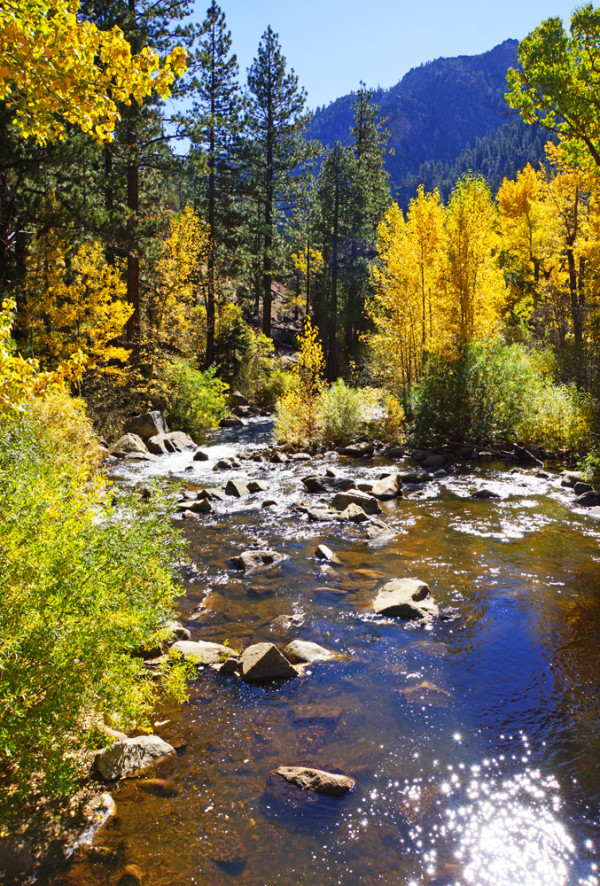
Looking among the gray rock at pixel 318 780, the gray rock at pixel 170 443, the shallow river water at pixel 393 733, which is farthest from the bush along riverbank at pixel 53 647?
the gray rock at pixel 170 443

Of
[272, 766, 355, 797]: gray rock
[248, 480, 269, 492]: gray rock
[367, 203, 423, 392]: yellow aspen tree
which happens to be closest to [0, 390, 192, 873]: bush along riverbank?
[272, 766, 355, 797]: gray rock

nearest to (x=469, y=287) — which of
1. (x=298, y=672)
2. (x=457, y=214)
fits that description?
(x=457, y=214)

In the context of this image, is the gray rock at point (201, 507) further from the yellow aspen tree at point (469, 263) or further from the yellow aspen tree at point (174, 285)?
the yellow aspen tree at point (174, 285)

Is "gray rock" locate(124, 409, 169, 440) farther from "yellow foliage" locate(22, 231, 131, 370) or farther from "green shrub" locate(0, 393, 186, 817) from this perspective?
"green shrub" locate(0, 393, 186, 817)

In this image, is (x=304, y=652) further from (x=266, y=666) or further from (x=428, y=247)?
(x=428, y=247)

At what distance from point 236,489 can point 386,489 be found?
10.3 ft

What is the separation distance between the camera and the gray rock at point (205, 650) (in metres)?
4.77

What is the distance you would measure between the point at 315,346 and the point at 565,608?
1002cm

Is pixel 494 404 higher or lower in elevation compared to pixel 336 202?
lower

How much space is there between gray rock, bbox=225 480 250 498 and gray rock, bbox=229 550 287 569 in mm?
3608

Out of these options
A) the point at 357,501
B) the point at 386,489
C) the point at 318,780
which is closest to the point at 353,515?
the point at 357,501

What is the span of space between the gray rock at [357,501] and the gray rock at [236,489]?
6.69ft

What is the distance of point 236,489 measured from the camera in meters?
11.1

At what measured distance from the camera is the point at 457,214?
1539cm
